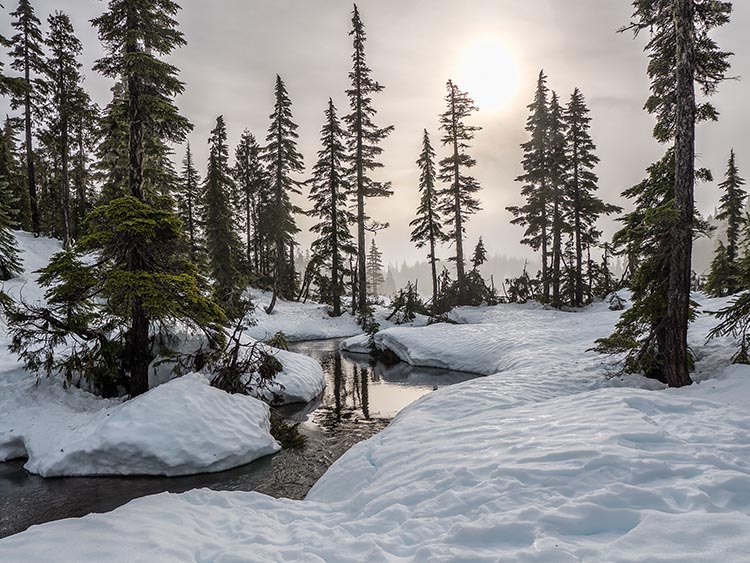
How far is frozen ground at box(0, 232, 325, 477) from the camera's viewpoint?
7.19m

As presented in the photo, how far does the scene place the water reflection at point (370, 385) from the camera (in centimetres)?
1138

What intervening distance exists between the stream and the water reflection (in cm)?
3

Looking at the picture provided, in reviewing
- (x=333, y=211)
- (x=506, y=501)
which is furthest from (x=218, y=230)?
(x=506, y=501)

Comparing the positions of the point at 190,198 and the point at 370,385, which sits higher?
the point at 190,198

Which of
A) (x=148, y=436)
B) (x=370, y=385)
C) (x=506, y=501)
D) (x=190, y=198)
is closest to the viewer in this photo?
(x=506, y=501)

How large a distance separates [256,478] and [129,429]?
2807 millimetres

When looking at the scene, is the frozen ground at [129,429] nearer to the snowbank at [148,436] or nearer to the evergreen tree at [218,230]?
the snowbank at [148,436]

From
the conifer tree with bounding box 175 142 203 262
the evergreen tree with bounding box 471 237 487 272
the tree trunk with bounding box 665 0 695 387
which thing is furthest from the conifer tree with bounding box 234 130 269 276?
the tree trunk with bounding box 665 0 695 387

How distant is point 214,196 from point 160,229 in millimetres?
18809

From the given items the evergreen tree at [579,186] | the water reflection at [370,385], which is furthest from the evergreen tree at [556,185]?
the water reflection at [370,385]

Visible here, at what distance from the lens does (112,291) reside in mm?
8367

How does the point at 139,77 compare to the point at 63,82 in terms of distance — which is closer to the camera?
the point at 139,77

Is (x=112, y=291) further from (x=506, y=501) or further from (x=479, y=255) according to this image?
(x=479, y=255)

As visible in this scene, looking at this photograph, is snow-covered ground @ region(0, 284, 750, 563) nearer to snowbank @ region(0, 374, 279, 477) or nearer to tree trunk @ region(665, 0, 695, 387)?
tree trunk @ region(665, 0, 695, 387)
